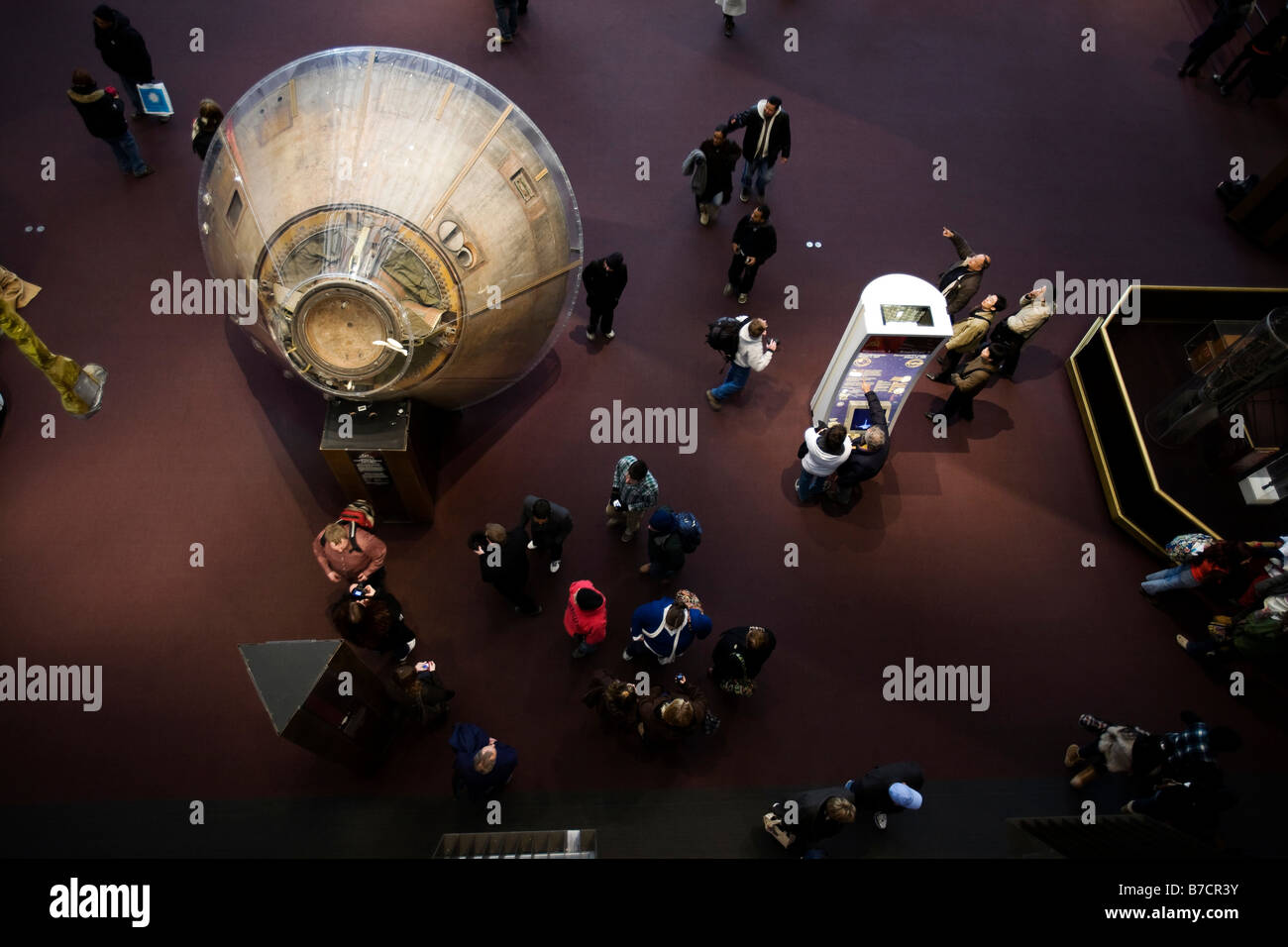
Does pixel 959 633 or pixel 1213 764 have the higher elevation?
pixel 959 633

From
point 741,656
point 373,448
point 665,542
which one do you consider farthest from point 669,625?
point 373,448

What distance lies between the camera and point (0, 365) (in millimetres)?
9102

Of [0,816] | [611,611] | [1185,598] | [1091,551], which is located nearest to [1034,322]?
[1091,551]

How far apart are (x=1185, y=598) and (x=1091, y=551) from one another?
1018 millimetres

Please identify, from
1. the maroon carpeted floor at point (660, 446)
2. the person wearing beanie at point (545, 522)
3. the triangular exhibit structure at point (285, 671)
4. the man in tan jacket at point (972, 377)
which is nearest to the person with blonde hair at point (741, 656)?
the maroon carpeted floor at point (660, 446)

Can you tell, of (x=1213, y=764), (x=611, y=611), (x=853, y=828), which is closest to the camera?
(x=1213, y=764)

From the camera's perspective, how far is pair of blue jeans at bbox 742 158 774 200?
10.9 m

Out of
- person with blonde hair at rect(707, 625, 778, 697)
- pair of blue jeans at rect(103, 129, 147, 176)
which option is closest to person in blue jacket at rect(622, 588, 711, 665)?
person with blonde hair at rect(707, 625, 778, 697)

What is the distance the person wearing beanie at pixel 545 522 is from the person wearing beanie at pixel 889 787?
3.48 m

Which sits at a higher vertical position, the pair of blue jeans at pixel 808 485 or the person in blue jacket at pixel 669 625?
the pair of blue jeans at pixel 808 485

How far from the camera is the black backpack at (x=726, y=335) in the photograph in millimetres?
8930

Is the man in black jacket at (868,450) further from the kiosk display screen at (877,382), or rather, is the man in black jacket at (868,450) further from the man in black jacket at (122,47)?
the man in black jacket at (122,47)

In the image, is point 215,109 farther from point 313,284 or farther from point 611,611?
point 611,611

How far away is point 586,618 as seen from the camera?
24.2ft
